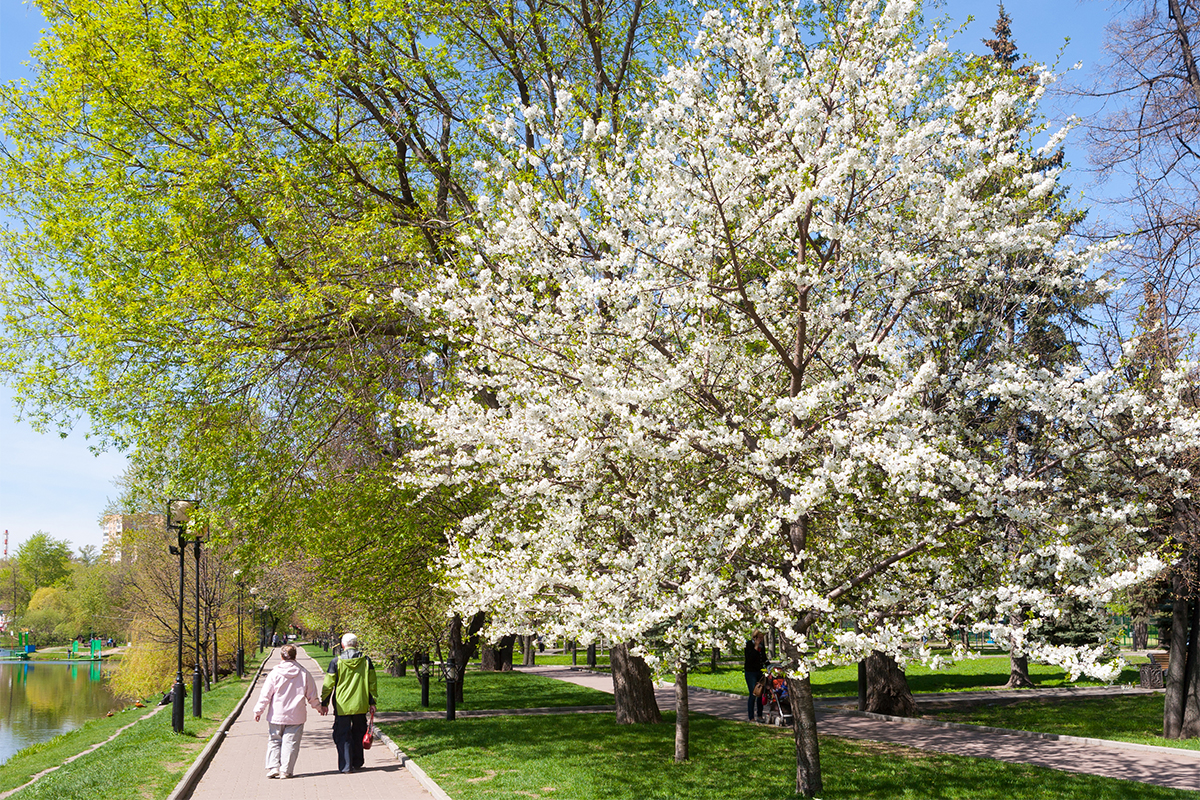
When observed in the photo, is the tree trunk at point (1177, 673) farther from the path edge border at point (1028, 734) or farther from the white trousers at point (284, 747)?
the white trousers at point (284, 747)

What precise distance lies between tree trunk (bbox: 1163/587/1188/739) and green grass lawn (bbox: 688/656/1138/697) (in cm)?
817

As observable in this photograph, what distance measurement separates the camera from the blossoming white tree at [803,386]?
761 cm

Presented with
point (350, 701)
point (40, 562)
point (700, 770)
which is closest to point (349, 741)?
point (350, 701)

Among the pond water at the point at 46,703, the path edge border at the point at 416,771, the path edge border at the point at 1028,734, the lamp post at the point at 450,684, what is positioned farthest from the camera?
the pond water at the point at 46,703

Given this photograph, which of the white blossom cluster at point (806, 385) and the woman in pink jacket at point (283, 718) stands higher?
the white blossom cluster at point (806, 385)

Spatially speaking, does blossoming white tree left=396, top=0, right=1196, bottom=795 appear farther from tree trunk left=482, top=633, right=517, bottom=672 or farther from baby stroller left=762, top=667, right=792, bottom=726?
tree trunk left=482, top=633, right=517, bottom=672

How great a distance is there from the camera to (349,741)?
1120cm

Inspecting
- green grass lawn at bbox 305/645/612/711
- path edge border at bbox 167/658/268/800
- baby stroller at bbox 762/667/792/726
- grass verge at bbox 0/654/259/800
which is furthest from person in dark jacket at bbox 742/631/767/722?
grass verge at bbox 0/654/259/800

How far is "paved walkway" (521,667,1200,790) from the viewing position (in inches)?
430

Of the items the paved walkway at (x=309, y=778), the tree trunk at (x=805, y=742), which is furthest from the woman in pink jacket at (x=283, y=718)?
the tree trunk at (x=805, y=742)

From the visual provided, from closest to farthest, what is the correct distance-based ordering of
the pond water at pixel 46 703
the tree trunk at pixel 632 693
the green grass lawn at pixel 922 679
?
the tree trunk at pixel 632 693 < the green grass lawn at pixel 922 679 < the pond water at pixel 46 703

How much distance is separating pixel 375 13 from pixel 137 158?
4.51 meters

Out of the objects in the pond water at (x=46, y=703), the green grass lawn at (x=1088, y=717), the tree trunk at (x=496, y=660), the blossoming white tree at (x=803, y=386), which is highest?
the blossoming white tree at (x=803, y=386)

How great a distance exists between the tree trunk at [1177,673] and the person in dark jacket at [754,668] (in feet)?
21.4
